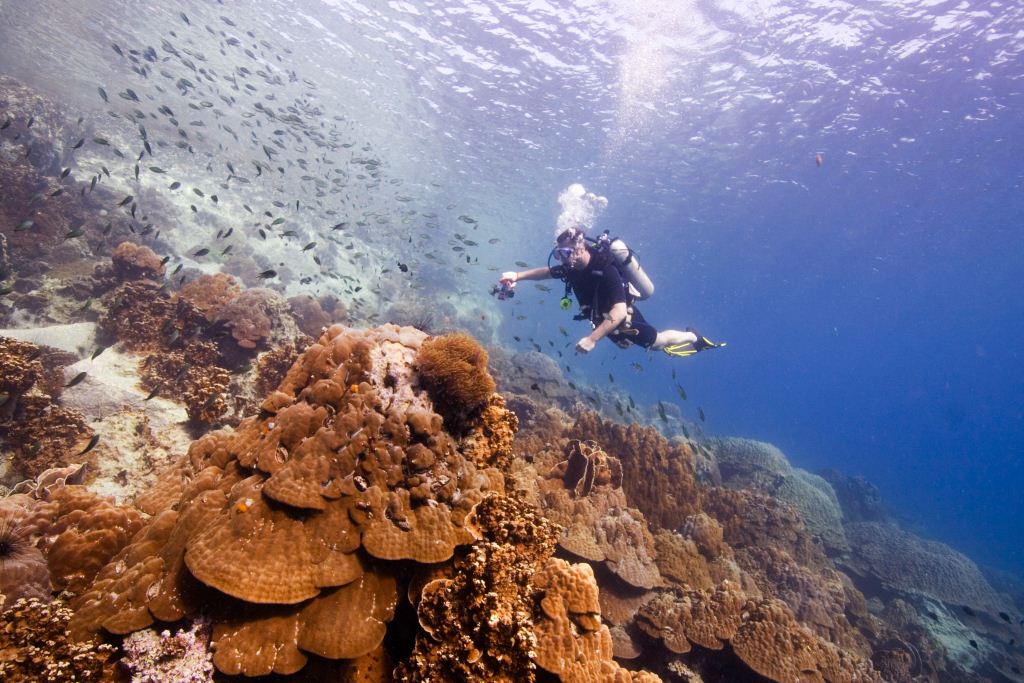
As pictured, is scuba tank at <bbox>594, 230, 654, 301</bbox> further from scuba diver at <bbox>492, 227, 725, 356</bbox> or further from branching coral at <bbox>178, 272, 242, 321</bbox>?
branching coral at <bbox>178, 272, 242, 321</bbox>

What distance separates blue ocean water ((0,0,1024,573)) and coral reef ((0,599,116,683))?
14.1 meters

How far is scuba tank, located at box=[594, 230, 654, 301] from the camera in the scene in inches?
339

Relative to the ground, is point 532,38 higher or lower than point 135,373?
higher

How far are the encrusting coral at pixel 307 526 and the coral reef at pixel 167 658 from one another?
10 cm

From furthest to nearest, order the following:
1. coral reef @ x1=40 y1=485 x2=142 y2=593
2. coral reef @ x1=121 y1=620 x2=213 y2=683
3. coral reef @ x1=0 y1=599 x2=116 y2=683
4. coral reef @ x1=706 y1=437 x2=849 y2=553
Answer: coral reef @ x1=706 y1=437 x2=849 y2=553 < coral reef @ x1=40 y1=485 x2=142 y2=593 < coral reef @ x1=121 y1=620 x2=213 y2=683 < coral reef @ x1=0 y1=599 x2=116 y2=683

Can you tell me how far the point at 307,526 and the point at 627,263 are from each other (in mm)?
8396

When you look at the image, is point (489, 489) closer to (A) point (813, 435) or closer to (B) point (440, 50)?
(B) point (440, 50)

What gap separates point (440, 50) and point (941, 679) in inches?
1298

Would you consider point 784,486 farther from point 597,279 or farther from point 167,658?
point 167,658

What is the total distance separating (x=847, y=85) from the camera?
20328 mm

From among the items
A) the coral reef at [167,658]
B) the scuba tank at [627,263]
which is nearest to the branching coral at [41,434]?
the coral reef at [167,658]

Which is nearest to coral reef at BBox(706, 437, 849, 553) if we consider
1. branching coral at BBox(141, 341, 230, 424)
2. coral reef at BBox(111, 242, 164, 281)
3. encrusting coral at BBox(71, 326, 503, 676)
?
encrusting coral at BBox(71, 326, 503, 676)

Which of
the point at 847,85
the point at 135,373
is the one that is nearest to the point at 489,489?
the point at 135,373

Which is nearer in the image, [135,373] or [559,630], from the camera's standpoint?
[559,630]
